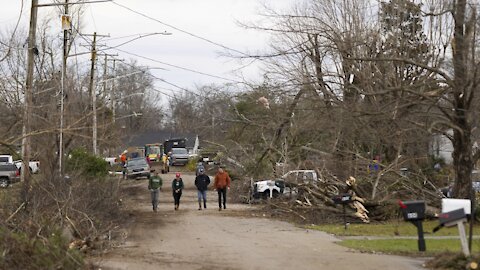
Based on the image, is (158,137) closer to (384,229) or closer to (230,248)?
(384,229)

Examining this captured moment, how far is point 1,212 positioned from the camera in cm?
1644

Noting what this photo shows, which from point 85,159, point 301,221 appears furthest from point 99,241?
point 85,159

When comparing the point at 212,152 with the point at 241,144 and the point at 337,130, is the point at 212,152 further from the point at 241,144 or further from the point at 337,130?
the point at 337,130

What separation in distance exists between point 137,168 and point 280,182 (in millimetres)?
22789

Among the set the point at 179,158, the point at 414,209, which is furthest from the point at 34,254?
the point at 179,158

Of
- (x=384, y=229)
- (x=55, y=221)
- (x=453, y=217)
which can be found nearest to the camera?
(x=453, y=217)

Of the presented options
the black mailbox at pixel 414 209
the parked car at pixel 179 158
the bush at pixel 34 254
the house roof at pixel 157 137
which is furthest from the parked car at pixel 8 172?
the house roof at pixel 157 137

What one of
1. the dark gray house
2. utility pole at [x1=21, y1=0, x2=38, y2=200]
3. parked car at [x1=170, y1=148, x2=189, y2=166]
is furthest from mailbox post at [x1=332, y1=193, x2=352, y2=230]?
the dark gray house

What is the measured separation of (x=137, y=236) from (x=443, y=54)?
34.5ft

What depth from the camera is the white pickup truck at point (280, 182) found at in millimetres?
28172

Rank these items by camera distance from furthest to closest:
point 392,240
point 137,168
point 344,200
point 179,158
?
point 179,158, point 137,168, point 344,200, point 392,240

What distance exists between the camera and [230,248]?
55.5 ft

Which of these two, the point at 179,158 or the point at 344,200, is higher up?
the point at 179,158

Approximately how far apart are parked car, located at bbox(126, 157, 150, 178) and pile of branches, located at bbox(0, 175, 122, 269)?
25584 millimetres
